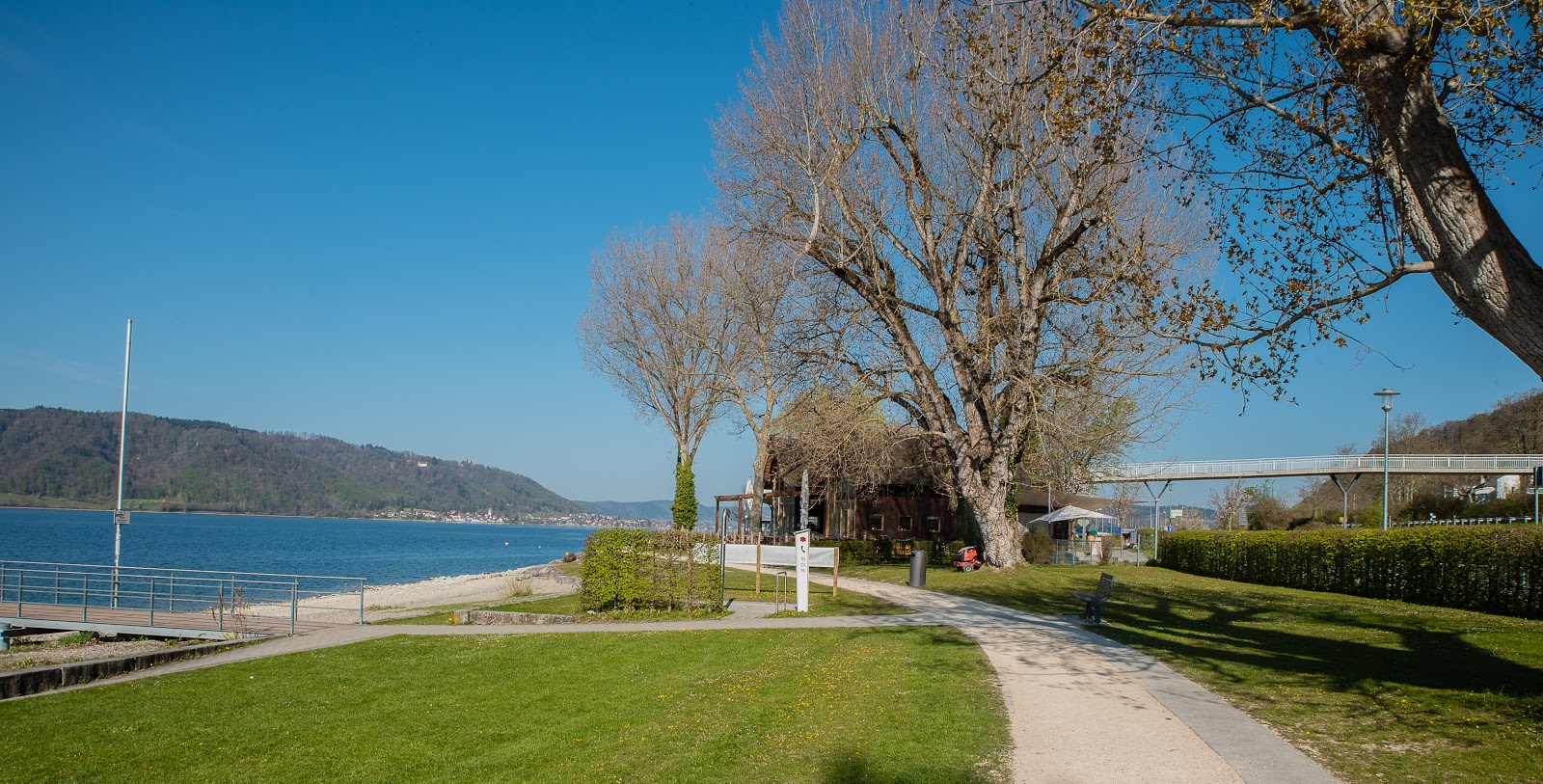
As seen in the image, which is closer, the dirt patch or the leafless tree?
the dirt patch

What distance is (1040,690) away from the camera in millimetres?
9977

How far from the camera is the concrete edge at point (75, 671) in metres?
12.1

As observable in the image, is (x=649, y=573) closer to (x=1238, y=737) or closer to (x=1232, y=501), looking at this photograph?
(x=1238, y=737)

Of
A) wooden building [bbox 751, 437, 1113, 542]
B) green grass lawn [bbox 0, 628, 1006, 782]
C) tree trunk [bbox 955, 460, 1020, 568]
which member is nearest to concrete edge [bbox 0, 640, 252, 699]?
green grass lawn [bbox 0, 628, 1006, 782]

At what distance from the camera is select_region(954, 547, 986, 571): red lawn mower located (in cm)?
2705

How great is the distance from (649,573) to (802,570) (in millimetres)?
2997

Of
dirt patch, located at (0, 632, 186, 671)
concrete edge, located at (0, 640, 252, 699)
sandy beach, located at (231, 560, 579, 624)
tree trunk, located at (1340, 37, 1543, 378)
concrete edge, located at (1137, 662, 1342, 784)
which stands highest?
tree trunk, located at (1340, 37, 1543, 378)

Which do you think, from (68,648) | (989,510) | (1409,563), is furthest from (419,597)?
(1409,563)

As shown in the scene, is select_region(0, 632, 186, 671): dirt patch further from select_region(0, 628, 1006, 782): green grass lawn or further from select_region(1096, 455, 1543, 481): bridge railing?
select_region(1096, 455, 1543, 481): bridge railing

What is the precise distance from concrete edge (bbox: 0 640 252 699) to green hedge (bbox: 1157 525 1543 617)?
73.1ft

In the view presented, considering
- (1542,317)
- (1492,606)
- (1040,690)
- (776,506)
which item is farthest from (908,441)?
(1542,317)

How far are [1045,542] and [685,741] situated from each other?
91.6 feet

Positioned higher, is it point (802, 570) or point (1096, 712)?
point (802, 570)

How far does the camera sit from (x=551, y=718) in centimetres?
963
